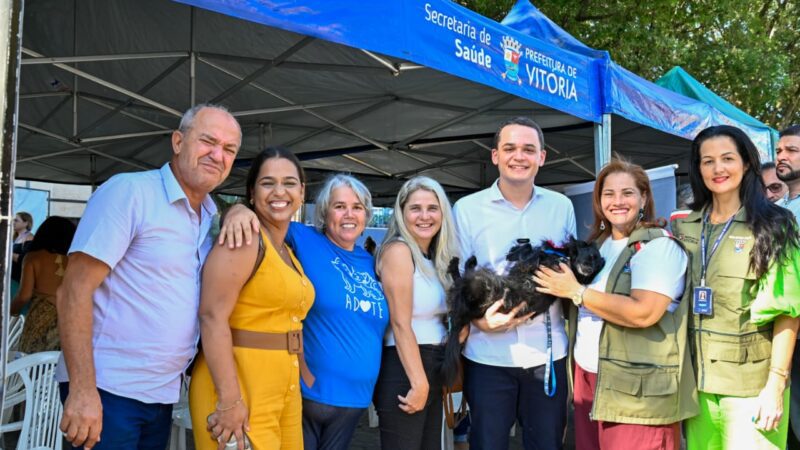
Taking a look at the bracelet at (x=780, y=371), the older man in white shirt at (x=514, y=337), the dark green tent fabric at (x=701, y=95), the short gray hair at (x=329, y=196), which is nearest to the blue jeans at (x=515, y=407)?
the older man in white shirt at (x=514, y=337)

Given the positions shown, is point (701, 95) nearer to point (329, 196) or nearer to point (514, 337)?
point (514, 337)

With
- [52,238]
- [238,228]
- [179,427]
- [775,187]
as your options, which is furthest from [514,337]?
[52,238]

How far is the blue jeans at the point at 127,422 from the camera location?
1881 mm

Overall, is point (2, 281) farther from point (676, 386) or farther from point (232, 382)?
point (676, 386)

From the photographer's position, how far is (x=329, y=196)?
2615mm

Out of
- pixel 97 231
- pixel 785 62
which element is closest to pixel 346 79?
pixel 97 231

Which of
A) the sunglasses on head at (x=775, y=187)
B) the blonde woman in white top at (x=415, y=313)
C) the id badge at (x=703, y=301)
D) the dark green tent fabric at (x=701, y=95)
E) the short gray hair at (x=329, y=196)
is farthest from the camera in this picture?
the dark green tent fabric at (x=701, y=95)

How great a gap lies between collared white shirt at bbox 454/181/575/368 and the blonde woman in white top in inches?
5.6

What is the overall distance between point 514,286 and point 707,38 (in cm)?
1490

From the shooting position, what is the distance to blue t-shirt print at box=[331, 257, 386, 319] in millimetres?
2424

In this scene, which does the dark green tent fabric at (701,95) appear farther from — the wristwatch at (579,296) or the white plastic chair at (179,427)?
the white plastic chair at (179,427)

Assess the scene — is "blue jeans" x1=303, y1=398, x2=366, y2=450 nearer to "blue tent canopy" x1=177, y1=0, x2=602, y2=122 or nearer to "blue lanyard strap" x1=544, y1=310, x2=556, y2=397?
"blue lanyard strap" x1=544, y1=310, x2=556, y2=397

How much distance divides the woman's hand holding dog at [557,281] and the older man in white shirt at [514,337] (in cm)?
18

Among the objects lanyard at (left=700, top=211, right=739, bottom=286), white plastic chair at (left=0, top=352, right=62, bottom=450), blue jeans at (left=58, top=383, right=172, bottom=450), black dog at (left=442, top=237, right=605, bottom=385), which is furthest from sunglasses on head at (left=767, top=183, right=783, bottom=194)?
white plastic chair at (left=0, top=352, right=62, bottom=450)
